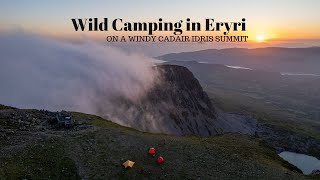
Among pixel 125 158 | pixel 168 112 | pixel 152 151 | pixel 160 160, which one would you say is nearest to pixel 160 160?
pixel 160 160

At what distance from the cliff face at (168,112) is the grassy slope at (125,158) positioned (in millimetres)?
84445

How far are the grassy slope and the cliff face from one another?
84445 mm

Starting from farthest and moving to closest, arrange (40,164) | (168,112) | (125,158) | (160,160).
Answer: (168,112) → (125,158) → (160,160) → (40,164)

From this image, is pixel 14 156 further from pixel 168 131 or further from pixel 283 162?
pixel 168 131

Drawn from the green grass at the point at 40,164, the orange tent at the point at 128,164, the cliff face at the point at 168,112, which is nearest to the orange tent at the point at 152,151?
the orange tent at the point at 128,164

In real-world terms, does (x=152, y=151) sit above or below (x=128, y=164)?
above

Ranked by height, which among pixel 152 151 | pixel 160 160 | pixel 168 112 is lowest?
pixel 168 112

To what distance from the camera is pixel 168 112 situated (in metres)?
172

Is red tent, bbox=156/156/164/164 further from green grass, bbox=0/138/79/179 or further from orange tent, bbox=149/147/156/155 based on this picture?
green grass, bbox=0/138/79/179

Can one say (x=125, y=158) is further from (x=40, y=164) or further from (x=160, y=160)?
(x=40, y=164)

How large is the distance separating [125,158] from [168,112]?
381 ft

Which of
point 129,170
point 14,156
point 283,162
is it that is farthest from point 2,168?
point 283,162

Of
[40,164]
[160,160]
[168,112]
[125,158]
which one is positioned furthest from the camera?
[168,112]

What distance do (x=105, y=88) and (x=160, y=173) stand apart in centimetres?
14371
